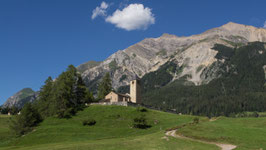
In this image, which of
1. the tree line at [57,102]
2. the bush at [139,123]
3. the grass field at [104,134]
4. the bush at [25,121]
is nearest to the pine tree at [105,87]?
the tree line at [57,102]

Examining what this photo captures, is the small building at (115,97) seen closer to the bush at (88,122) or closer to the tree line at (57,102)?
the tree line at (57,102)

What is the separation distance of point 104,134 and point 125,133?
5.21 metres

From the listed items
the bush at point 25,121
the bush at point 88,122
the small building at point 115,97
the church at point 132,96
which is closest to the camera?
the bush at point 25,121

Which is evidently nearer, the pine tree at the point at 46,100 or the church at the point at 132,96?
the pine tree at the point at 46,100

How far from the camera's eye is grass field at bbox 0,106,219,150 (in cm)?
4062

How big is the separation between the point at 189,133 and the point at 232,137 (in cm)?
861

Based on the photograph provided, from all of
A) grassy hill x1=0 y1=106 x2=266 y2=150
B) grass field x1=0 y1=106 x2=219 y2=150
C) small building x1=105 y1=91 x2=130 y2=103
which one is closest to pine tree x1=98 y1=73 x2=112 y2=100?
small building x1=105 y1=91 x2=130 y2=103

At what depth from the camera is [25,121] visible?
244 feet

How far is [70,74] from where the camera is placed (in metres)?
99.4

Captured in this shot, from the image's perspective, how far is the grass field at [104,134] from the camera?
4062 cm

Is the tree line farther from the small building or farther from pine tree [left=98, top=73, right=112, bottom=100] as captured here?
pine tree [left=98, top=73, right=112, bottom=100]

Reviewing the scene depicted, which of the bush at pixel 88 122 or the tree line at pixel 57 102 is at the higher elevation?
the tree line at pixel 57 102

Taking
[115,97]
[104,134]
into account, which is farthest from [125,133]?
[115,97]

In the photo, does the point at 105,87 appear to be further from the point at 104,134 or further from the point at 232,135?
the point at 232,135
